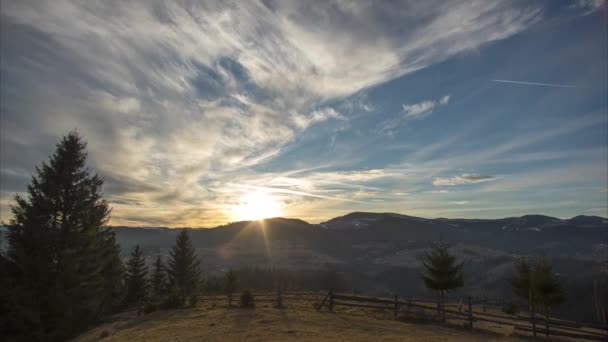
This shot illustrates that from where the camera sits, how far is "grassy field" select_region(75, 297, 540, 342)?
18.2 metres

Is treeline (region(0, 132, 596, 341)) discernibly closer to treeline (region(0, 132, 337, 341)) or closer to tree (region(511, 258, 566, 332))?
treeline (region(0, 132, 337, 341))

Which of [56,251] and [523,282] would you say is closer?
[56,251]

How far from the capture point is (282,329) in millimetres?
19641

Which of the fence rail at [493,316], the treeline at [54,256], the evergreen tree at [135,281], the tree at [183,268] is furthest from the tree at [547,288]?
the evergreen tree at [135,281]

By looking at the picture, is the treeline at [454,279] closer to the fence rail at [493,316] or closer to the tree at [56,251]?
the fence rail at [493,316]

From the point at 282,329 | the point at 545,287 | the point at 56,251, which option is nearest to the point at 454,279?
the point at 545,287

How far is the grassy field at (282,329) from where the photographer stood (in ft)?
59.6

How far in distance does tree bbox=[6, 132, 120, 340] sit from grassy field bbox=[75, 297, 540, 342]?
2923mm

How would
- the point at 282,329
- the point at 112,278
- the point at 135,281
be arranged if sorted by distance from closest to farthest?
1. the point at 282,329
2. the point at 112,278
3. the point at 135,281

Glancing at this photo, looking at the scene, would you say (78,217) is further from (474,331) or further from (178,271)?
(178,271)

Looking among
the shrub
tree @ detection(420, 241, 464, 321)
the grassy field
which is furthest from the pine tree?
the shrub

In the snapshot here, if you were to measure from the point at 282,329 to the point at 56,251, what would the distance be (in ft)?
52.6

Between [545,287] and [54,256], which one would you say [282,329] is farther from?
[545,287]

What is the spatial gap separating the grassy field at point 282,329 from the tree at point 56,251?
2.92m
